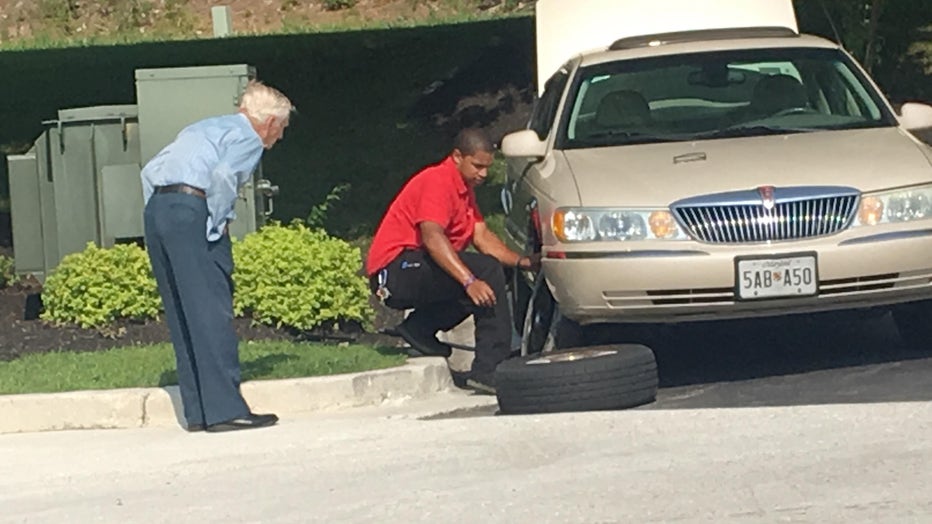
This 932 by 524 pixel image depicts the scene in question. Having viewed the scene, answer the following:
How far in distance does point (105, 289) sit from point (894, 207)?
465 centimetres

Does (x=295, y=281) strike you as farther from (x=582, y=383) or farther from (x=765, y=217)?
(x=765, y=217)

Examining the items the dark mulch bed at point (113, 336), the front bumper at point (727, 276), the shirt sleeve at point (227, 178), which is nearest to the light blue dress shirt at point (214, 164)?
the shirt sleeve at point (227, 178)

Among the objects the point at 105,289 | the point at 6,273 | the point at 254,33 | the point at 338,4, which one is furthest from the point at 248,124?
the point at 338,4

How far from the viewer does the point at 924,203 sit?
8.27 metres

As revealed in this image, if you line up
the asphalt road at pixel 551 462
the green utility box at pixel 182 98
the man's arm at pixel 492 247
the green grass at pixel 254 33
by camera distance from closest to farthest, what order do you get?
the asphalt road at pixel 551 462 → the man's arm at pixel 492 247 → the green utility box at pixel 182 98 → the green grass at pixel 254 33

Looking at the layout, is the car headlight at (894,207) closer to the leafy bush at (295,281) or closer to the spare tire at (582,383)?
the spare tire at (582,383)

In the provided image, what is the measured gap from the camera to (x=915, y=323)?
9.08 metres

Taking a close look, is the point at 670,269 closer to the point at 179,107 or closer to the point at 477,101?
the point at 179,107

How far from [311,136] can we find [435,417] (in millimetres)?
10166

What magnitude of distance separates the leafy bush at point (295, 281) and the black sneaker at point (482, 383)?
1.45 meters

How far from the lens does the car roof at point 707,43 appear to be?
9.97m

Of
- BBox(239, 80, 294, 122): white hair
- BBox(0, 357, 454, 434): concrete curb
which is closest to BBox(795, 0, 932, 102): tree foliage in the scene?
BBox(0, 357, 454, 434): concrete curb

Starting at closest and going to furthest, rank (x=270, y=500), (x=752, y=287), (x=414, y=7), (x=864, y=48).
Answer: (x=270, y=500) → (x=752, y=287) → (x=864, y=48) → (x=414, y=7)

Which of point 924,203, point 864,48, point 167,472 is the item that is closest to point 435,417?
point 167,472
